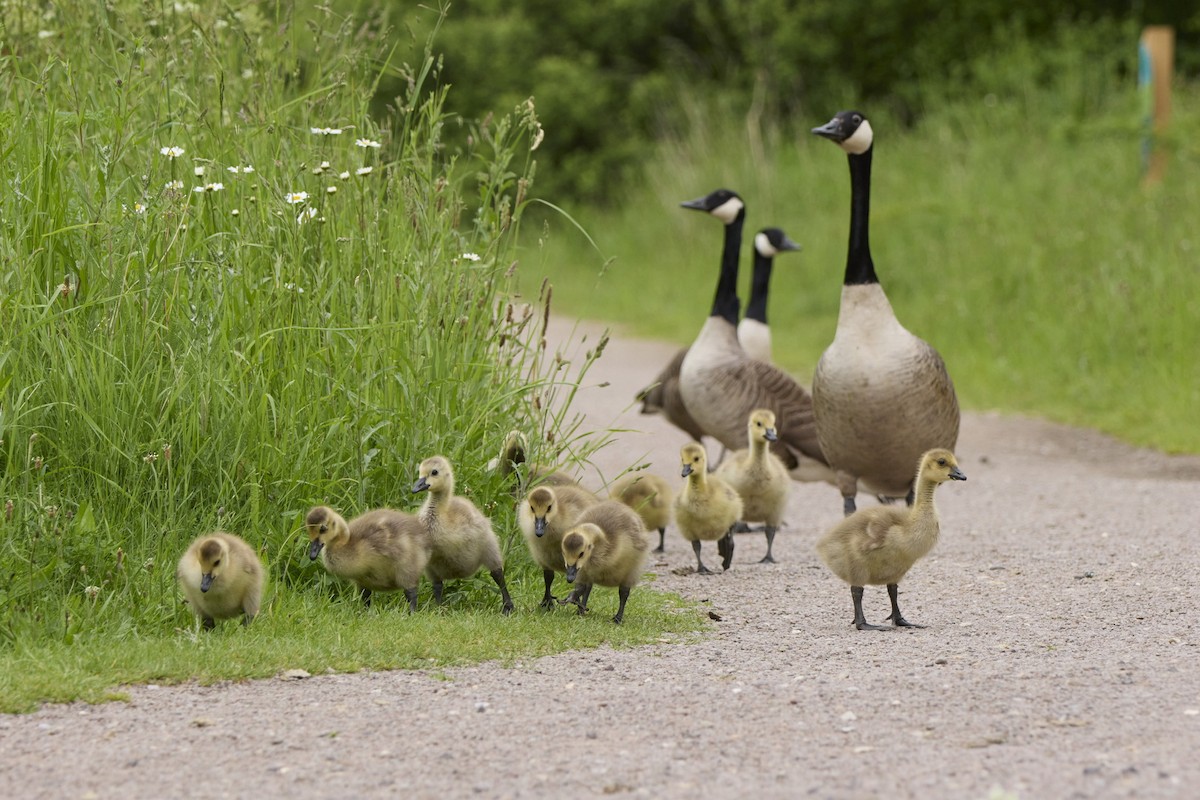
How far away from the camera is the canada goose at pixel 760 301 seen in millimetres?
11711

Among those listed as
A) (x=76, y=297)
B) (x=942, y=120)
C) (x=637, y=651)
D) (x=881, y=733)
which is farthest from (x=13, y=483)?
(x=942, y=120)

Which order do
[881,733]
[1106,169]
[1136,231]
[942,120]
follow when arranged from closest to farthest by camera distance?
[881,733] → [1136,231] → [1106,169] → [942,120]

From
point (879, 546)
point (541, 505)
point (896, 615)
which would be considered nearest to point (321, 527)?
point (541, 505)

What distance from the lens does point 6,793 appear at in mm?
4449

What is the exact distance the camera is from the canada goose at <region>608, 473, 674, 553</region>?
26.6 ft

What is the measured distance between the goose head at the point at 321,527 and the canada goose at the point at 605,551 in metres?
0.92

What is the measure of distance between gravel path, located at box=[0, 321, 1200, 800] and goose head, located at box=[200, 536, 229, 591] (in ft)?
1.41

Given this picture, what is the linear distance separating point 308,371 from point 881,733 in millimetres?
3237

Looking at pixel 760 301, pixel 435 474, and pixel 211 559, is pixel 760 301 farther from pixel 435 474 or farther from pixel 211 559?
pixel 211 559

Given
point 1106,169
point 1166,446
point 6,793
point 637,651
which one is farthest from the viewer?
point 1106,169

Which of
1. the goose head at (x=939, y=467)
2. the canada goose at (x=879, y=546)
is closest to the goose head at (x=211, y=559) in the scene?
the canada goose at (x=879, y=546)

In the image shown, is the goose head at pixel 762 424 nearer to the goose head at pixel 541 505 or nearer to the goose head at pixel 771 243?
the goose head at pixel 541 505

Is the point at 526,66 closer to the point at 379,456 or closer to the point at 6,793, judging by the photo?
the point at 379,456

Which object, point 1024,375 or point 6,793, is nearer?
point 6,793
